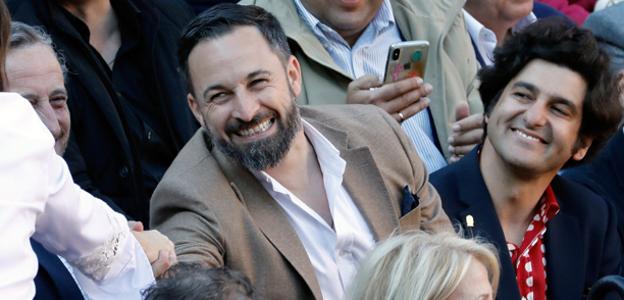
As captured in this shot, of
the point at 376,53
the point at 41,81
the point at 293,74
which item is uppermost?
the point at 41,81

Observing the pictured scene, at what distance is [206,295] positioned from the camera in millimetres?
2586

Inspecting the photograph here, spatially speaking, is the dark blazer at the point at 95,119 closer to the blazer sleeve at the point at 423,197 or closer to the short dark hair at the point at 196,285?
the blazer sleeve at the point at 423,197

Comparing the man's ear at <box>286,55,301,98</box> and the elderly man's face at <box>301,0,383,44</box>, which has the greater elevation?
the man's ear at <box>286,55,301,98</box>

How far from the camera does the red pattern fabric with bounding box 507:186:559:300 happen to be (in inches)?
163

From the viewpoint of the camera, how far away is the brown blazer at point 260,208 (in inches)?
134

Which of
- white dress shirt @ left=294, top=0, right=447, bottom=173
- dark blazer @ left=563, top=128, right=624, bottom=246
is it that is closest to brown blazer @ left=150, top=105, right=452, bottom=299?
white dress shirt @ left=294, top=0, right=447, bottom=173

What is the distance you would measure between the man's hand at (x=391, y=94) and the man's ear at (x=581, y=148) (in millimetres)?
539

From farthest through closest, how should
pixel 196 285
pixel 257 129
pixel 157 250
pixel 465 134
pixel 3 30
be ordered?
1. pixel 465 134
2. pixel 257 129
3. pixel 157 250
4. pixel 196 285
5. pixel 3 30

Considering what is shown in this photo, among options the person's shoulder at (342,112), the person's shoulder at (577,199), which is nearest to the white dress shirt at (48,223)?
the person's shoulder at (342,112)

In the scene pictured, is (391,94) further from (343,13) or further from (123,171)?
(123,171)

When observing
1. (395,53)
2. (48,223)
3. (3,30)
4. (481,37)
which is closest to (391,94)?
(395,53)

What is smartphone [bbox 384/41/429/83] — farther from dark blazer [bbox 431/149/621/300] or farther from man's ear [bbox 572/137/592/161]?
man's ear [bbox 572/137/592/161]

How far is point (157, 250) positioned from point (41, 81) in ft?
3.05

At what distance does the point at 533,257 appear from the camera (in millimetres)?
4203
